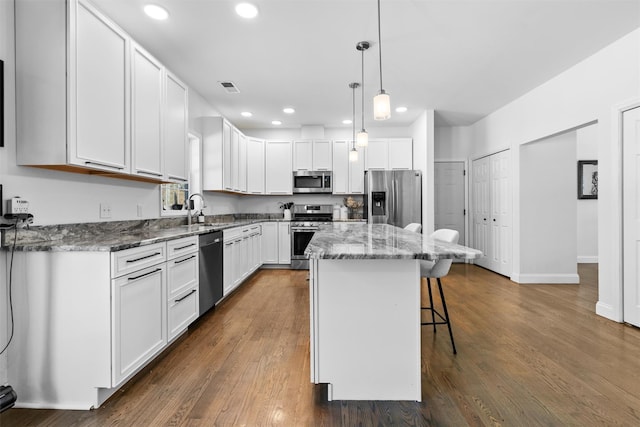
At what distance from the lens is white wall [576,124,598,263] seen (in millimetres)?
5973

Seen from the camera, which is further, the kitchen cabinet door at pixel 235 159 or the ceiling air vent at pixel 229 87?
the kitchen cabinet door at pixel 235 159

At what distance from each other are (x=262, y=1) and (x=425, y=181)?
3.68 meters

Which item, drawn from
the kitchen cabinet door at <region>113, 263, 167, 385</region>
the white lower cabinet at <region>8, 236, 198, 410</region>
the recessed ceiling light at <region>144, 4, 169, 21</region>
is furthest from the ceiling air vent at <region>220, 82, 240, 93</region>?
the white lower cabinet at <region>8, 236, 198, 410</region>

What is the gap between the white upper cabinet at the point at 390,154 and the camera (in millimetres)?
5840

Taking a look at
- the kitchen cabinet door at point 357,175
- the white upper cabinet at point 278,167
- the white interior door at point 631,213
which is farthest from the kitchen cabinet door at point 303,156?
the white interior door at point 631,213

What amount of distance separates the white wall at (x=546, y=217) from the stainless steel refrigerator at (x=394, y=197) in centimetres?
152

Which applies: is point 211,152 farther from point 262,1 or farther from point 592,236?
point 592,236

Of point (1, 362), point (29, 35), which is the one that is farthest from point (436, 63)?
point (1, 362)

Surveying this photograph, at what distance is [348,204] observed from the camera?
6.09m

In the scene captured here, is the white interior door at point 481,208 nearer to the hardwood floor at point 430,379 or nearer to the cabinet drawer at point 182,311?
the hardwood floor at point 430,379

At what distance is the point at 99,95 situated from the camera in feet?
6.86

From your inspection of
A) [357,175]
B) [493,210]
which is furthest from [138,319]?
[493,210]

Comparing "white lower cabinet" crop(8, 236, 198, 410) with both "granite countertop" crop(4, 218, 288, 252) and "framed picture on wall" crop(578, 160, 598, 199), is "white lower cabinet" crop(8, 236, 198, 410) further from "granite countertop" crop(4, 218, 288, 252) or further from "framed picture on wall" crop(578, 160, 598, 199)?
"framed picture on wall" crop(578, 160, 598, 199)

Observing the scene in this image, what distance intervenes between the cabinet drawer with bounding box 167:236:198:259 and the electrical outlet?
2.00 ft
